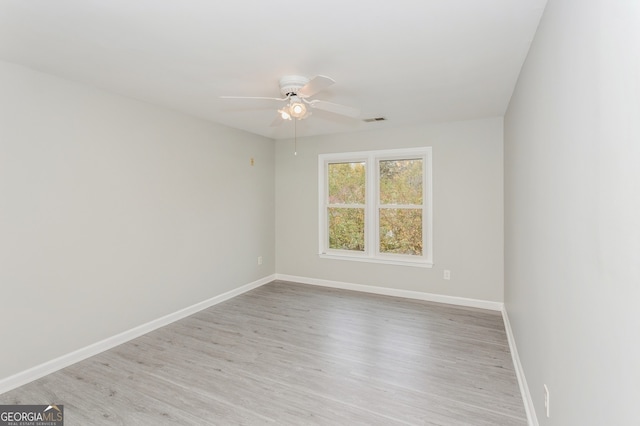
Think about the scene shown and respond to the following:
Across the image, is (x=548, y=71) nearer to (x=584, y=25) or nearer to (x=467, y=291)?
(x=584, y=25)

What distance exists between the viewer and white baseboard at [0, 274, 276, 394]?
248cm

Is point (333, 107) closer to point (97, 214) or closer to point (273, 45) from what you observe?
point (273, 45)

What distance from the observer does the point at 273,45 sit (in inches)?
86.3

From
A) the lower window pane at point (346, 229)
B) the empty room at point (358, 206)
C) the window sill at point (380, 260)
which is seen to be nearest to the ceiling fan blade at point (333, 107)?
the empty room at point (358, 206)

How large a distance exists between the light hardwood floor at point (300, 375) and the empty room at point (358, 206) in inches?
0.8

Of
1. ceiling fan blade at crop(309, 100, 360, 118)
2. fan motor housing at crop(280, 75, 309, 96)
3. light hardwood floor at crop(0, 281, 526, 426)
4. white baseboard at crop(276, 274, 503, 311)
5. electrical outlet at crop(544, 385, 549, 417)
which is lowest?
light hardwood floor at crop(0, 281, 526, 426)

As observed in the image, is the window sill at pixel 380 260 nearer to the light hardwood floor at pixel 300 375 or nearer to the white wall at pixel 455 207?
the white wall at pixel 455 207

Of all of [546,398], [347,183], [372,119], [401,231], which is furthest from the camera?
[347,183]

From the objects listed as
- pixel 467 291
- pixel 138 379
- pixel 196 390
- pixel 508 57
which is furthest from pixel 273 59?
pixel 467 291

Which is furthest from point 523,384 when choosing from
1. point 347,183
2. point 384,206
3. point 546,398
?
point 347,183

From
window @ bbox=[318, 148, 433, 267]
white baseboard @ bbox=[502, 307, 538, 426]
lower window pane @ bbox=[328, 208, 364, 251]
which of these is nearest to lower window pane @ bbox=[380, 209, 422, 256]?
window @ bbox=[318, 148, 433, 267]

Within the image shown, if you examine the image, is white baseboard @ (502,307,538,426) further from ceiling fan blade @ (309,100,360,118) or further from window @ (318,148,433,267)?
ceiling fan blade @ (309,100,360,118)

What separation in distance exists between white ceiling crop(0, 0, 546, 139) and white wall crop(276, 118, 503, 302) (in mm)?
939

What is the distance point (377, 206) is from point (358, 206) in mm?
305
